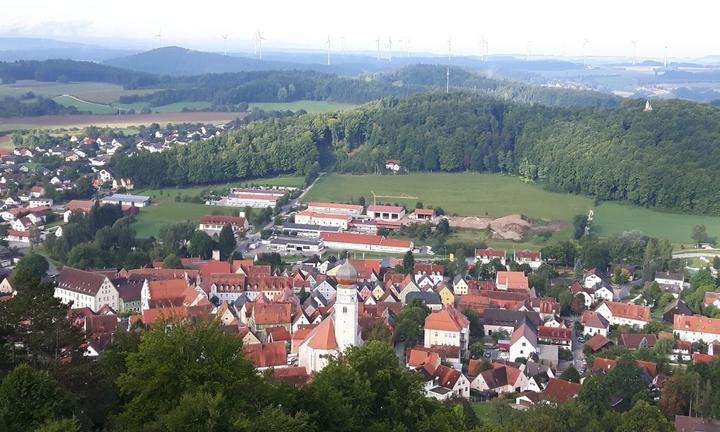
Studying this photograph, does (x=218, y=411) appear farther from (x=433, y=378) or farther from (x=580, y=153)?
(x=580, y=153)

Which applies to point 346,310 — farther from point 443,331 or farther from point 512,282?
point 512,282

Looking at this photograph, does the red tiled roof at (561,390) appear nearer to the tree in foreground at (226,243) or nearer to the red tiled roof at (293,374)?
the red tiled roof at (293,374)

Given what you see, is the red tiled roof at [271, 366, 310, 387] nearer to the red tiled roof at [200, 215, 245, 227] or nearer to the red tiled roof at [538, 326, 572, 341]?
the red tiled roof at [538, 326, 572, 341]

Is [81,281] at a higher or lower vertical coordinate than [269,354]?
lower

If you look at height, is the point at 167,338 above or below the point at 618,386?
above

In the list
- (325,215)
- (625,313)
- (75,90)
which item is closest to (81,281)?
(325,215)

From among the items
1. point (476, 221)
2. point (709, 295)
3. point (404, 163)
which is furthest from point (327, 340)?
point (404, 163)

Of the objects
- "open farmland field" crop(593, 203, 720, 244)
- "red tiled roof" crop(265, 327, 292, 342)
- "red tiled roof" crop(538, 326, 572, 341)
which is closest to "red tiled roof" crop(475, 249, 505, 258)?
"open farmland field" crop(593, 203, 720, 244)
